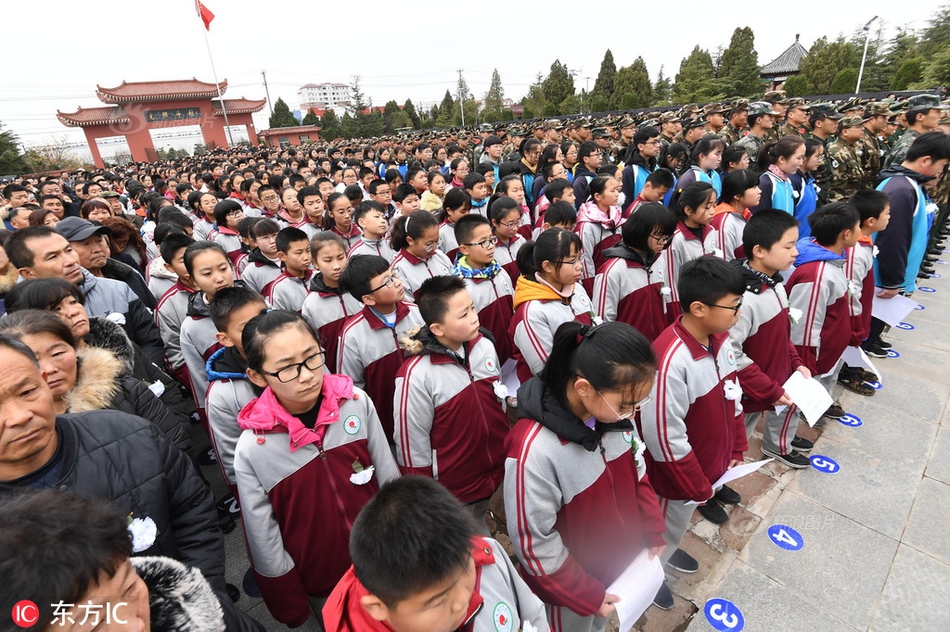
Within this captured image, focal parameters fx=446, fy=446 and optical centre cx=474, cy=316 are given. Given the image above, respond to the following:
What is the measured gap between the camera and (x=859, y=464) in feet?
9.98

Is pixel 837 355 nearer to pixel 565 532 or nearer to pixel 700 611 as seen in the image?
pixel 700 611

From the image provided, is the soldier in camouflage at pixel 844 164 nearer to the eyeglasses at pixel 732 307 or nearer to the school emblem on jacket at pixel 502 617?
the eyeglasses at pixel 732 307

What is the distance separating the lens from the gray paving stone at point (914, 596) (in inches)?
82.3

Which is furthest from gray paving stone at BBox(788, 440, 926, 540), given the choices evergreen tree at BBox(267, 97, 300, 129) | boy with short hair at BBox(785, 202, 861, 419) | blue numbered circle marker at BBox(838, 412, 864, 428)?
evergreen tree at BBox(267, 97, 300, 129)

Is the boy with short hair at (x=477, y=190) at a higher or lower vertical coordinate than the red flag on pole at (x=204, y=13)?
lower

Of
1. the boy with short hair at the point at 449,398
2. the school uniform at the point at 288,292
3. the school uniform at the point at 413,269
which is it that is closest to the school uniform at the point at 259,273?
the school uniform at the point at 288,292

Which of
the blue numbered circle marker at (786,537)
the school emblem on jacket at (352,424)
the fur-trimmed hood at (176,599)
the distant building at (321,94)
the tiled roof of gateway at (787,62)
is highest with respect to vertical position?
the distant building at (321,94)

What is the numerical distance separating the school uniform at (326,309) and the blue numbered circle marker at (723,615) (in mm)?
2663

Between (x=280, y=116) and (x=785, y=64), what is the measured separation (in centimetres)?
4285

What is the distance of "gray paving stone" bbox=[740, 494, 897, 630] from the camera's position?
2196 mm

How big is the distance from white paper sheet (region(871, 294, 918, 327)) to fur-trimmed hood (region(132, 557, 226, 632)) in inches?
187

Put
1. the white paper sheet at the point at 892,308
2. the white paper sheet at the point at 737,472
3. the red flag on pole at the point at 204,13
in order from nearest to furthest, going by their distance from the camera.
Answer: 1. the white paper sheet at the point at 737,472
2. the white paper sheet at the point at 892,308
3. the red flag on pole at the point at 204,13

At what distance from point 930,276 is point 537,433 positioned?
7330 millimetres

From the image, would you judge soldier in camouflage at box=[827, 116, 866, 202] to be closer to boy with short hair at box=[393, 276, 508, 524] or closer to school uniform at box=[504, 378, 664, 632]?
boy with short hair at box=[393, 276, 508, 524]
